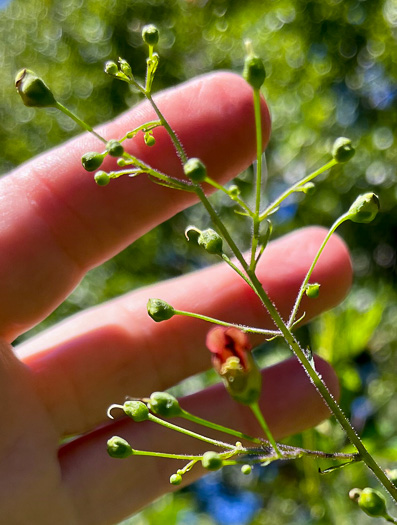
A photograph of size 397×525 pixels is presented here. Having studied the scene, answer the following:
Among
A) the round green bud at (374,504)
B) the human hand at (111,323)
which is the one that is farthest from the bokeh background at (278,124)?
the round green bud at (374,504)

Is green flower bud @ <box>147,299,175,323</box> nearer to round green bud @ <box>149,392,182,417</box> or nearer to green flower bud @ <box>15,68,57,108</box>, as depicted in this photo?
round green bud @ <box>149,392,182,417</box>

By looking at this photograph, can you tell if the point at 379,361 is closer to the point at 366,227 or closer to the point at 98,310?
the point at 366,227

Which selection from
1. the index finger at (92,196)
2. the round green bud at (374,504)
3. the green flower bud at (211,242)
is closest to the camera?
the round green bud at (374,504)

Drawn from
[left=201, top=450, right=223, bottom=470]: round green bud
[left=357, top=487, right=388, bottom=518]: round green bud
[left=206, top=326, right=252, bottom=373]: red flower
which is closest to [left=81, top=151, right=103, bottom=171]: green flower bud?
[left=206, top=326, right=252, bottom=373]: red flower

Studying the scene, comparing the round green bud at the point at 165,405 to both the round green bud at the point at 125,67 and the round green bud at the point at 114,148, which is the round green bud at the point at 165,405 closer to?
the round green bud at the point at 114,148

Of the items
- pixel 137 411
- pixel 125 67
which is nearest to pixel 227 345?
pixel 137 411

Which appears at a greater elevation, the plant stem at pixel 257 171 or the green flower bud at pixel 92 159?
the green flower bud at pixel 92 159
